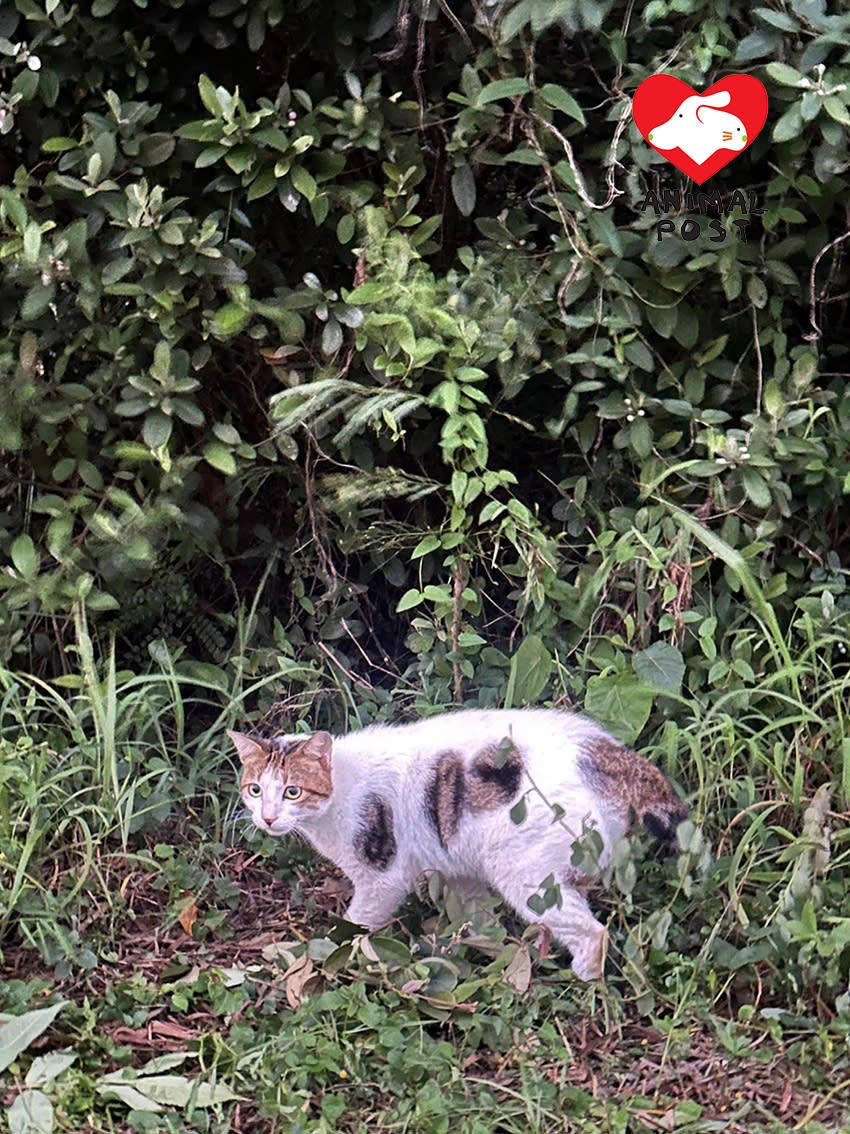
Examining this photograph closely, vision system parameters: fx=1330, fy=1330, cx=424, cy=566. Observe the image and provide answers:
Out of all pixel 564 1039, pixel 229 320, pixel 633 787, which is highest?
pixel 229 320

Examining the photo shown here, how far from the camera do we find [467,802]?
10.5ft

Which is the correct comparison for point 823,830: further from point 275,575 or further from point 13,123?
point 13,123

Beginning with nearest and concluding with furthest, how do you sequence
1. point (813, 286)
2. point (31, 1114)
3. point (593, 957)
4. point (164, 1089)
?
1. point (31, 1114)
2. point (164, 1089)
3. point (593, 957)
4. point (813, 286)

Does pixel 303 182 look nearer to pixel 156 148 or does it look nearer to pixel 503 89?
pixel 156 148

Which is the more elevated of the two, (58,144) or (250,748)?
(58,144)

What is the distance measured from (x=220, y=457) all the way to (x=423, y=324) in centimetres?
69

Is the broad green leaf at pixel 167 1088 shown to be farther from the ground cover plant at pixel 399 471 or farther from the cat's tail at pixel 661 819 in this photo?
the cat's tail at pixel 661 819

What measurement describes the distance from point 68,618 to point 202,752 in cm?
58

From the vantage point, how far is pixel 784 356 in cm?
386

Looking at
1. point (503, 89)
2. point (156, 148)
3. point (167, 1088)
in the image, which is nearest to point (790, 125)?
point (503, 89)

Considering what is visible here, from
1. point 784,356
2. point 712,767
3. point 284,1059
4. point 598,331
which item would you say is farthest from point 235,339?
point 284,1059

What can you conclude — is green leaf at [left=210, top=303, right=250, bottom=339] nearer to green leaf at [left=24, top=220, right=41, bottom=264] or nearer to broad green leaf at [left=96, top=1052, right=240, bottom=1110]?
green leaf at [left=24, top=220, right=41, bottom=264]

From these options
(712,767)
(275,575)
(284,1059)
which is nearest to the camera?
(284,1059)

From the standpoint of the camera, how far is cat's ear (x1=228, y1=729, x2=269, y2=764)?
10.7 ft
